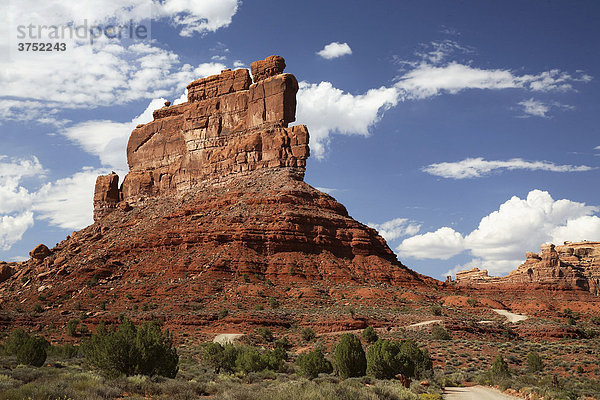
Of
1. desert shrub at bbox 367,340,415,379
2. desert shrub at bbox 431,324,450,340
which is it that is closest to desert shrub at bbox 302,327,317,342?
desert shrub at bbox 431,324,450,340

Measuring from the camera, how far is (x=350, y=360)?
33.5 meters

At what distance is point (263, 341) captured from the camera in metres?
49.1

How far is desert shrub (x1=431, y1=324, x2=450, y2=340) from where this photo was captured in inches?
1882

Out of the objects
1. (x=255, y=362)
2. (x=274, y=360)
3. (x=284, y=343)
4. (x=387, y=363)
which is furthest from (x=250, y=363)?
(x=284, y=343)

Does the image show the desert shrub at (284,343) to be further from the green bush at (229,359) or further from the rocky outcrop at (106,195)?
the rocky outcrop at (106,195)

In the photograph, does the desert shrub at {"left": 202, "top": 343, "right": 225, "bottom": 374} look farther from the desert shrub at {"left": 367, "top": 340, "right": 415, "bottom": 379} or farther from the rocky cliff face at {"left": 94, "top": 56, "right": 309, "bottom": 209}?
the rocky cliff face at {"left": 94, "top": 56, "right": 309, "bottom": 209}

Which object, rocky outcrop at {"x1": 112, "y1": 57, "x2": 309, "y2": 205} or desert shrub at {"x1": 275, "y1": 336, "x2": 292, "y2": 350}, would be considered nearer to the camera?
desert shrub at {"x1": 275, "y1": 336, "x2": 292, "y2": 350}

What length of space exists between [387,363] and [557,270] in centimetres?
9475

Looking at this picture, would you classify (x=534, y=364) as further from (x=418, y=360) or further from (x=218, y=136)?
(x=218, y=136)

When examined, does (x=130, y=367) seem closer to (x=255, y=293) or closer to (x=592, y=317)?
(x=255, y=293)

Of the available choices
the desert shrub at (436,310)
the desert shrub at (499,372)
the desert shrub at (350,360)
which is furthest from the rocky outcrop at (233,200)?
the desert shrub at (499,372)

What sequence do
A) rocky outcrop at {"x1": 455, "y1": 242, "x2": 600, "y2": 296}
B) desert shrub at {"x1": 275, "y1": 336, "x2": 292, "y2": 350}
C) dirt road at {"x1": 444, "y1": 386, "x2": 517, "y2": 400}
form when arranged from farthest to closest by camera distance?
rocky outcrop at {"x1": 455, "y1": 242, "x2": 600, "y2": 296} → desert shrub at {"x1": 275, "y1": 336, "x2": 292, "y2": 350} → dirt road at {"x1": 444, "y1": 386, "x2": 517, "y2": 400}

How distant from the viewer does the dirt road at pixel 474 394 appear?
2731cm

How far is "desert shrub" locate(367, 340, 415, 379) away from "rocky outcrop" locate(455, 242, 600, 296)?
7262cm
